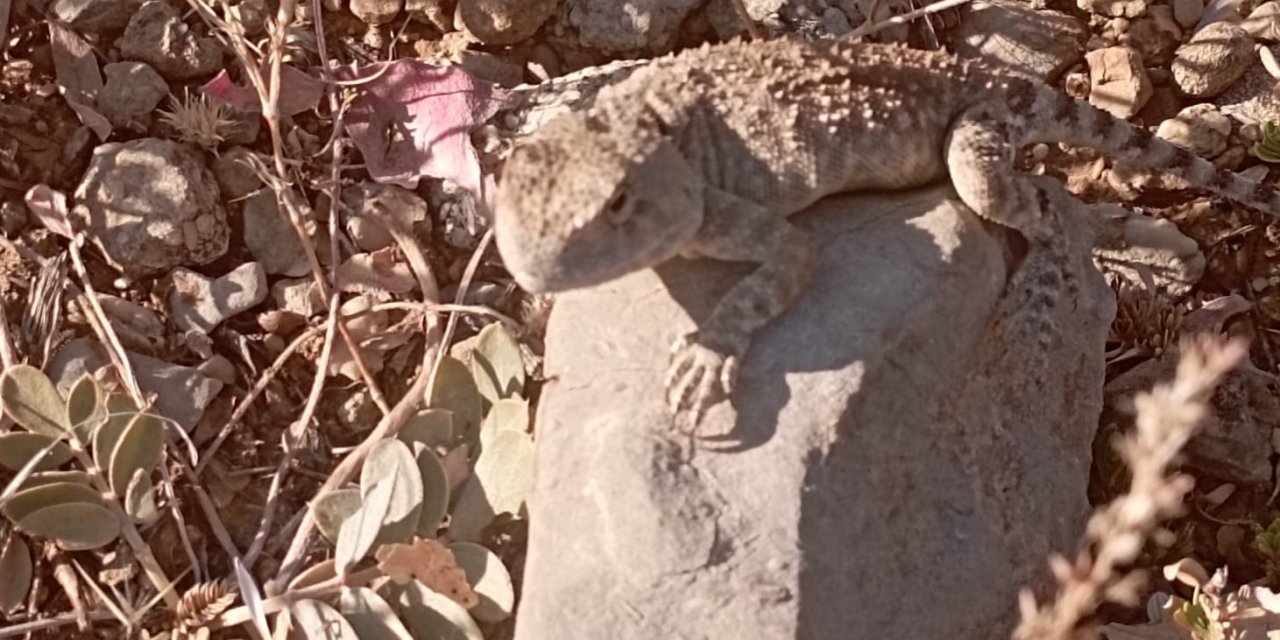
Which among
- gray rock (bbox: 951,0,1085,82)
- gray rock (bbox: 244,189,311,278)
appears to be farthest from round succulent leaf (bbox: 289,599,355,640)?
gray rock (bbox: 951,0,1085,82)

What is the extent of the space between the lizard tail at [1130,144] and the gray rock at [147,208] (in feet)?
8.04

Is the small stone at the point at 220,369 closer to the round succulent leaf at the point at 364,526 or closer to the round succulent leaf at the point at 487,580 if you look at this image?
the round succulent leaf at the point at 364,526

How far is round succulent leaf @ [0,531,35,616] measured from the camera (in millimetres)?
3461

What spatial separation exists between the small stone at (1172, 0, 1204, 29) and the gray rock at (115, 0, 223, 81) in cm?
330

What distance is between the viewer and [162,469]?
365 cm

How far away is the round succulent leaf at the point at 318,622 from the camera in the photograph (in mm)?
3236

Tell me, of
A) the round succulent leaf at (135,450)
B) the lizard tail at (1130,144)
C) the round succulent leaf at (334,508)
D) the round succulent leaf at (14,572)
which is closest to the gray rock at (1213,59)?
the lizard tail at (1130,144)

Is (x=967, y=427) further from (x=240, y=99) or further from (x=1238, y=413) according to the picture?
(x=240, y=99)

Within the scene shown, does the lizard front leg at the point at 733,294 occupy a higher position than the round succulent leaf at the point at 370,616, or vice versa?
the lizard front leg at the point at 733,294

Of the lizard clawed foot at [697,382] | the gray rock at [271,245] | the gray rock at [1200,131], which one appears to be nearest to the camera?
the lizard clawed foot at [697,382]

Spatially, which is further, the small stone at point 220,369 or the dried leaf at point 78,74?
the dried leaf at point 78,74

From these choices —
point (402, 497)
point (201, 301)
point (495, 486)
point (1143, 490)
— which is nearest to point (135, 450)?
point (201, 301)

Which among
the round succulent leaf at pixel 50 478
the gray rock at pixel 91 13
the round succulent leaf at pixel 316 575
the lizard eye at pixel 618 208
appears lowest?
the round succulent leaf at pixel 316 575

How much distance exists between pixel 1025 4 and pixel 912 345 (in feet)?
7.35
